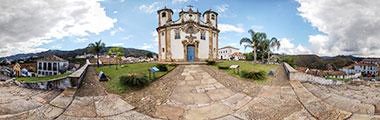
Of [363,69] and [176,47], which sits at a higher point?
[176,47]

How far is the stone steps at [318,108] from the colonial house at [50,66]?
55.1 ft

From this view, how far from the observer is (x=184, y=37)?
22016mm

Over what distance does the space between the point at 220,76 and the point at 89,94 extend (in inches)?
Result: 296

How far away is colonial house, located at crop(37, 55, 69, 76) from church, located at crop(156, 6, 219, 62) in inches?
356

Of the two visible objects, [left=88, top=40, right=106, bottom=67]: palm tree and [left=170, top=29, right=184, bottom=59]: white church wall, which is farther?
[left=170, top=29, right=184, bottom=59]: white church wall

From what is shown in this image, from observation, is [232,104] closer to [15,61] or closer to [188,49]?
[188,49]

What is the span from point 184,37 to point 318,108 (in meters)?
14.6

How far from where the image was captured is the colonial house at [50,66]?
16.5 m

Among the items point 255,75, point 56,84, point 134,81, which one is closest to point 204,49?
point 255,75

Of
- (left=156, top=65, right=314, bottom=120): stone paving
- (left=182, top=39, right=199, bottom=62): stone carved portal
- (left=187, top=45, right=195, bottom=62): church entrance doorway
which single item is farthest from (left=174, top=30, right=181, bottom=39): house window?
(left=156, top=65, right=314, bottom=120): stone paving

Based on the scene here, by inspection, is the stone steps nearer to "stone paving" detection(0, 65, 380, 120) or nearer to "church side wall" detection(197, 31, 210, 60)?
"stone paving" detection(0, 65, 380, 120)

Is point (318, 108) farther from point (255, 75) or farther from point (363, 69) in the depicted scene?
point (363, 69)

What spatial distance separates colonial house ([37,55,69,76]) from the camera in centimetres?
1655

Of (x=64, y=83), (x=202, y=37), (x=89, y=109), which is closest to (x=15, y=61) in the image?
(x=64, y=83)
